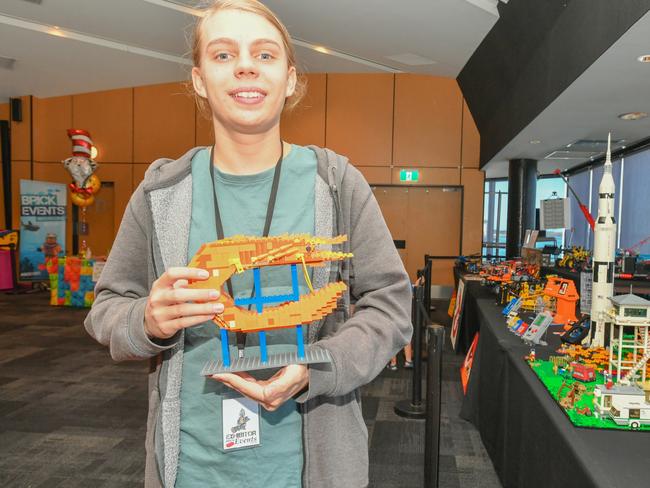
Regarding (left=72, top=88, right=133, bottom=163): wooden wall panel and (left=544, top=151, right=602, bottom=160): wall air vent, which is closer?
(left=544, top=151, right=602, bottom=160): wall air vent

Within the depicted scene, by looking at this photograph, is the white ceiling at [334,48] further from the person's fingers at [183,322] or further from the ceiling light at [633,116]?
the person's fingers at [183,322]

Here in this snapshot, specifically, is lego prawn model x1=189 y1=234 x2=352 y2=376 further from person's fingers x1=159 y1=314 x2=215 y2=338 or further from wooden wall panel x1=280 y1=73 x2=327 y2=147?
wooden wall panel x1=280 y1=73 x2=327 y2=147

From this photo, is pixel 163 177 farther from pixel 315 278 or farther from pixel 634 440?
pixel 634 440

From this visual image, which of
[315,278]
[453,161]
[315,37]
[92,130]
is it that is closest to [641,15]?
[315,278]

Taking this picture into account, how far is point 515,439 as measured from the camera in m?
2.04

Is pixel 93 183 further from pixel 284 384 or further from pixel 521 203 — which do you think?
pixel 284 384

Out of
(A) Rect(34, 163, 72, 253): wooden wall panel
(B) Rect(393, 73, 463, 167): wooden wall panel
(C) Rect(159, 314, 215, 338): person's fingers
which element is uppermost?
(B) Rect(393, 73, 463, 167): wooden wall panel

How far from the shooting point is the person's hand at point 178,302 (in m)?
0.70

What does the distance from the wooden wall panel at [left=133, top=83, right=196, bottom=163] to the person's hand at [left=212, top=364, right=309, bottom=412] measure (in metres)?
9.58

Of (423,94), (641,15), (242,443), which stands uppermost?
(423,94)

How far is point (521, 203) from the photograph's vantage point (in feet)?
26.4

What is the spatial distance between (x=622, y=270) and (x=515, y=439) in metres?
3.07

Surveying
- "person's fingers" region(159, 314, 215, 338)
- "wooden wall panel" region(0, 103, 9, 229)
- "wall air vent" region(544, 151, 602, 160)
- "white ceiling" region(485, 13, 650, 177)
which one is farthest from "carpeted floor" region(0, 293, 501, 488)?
"wooden wall panel" region(0, 103, 9, 229)

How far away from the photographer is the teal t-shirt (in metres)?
0.87
